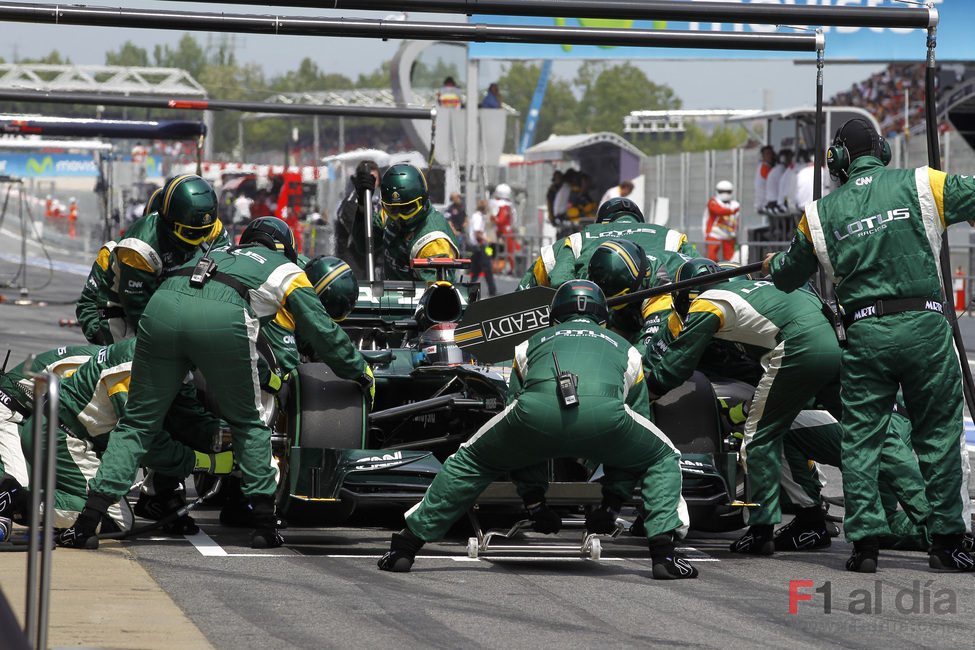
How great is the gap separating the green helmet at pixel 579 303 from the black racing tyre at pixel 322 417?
121cm

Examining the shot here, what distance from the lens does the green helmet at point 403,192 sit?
1010 cm

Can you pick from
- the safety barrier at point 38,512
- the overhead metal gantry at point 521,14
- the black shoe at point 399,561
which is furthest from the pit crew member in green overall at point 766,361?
the safety barrier at point 38,512

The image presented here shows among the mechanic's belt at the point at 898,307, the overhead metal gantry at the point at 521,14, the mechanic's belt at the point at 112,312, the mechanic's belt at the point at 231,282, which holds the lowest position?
the mechanic's belt at the point at 112,312

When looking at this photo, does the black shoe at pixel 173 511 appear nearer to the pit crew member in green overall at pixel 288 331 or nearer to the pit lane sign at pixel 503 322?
the pit crew member in green overall at pixel 288 331

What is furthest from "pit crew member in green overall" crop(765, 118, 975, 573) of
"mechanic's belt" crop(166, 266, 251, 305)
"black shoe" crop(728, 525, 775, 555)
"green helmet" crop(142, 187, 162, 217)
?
"green helmet" crop(142, 187, 162, 217)

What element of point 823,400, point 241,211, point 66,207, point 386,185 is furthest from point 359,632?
point 66,207

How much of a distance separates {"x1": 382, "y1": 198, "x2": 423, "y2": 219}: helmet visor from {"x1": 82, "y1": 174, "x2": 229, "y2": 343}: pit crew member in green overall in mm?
1376

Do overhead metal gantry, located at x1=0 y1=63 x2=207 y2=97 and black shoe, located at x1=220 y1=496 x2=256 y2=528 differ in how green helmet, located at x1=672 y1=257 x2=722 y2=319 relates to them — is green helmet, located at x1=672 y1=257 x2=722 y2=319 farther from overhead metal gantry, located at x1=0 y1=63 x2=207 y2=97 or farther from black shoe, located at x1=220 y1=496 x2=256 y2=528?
overhead metal gantry, located at x1=0 y1=63 x2=207 y2=97

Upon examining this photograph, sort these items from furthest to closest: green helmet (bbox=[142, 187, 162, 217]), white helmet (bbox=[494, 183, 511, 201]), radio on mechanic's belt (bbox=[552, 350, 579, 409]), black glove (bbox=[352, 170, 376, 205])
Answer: white helmet (bbox=[494, 183, 511, 201]), black glove (bbox=[352, 170, 376, 205]), green helmet (bbox=[142, 187, 162, 217]), radio on mechanic's belt (bbox=[552, 350, 579, 409])

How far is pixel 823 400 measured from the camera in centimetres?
761

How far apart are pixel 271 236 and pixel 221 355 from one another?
970 mm

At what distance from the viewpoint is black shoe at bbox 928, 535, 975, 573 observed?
676cm

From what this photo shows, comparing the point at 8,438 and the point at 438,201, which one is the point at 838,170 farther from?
the point at 438,201

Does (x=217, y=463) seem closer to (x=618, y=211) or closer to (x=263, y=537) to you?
(x=263, y=537)
